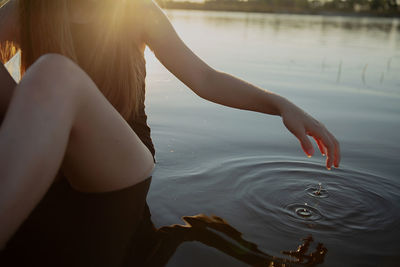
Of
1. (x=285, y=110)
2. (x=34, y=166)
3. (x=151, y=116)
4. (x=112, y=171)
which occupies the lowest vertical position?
(x=151, y=116)

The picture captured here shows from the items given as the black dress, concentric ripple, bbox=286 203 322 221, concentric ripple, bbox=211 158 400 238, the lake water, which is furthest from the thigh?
concentric ripple, bbox=286 203 322 221

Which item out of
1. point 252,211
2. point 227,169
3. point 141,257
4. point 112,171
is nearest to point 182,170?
point 227,169

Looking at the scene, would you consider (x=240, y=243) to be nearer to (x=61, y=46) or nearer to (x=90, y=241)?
(x=90, y=241)

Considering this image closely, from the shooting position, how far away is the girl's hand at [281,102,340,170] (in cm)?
166

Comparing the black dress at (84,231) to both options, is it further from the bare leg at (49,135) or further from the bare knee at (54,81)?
the bare knee at (54,81)

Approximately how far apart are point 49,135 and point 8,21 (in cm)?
120

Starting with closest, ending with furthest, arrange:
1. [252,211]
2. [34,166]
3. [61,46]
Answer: [34,166]
[61,46]
[252,211]

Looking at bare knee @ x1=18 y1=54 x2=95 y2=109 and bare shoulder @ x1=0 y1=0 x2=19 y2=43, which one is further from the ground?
bare shoulder @ x1=0 y1=0 x2=19 y2=43

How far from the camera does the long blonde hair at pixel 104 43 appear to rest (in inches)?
75.7

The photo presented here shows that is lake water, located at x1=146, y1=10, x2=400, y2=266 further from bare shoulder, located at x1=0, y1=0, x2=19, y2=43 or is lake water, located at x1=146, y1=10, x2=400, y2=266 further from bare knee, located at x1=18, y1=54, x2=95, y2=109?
bare shoulder, located at x1=0, y1=0, x2=19, y2=43

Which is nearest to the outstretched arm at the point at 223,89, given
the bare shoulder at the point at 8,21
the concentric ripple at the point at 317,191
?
the concentric ripple at the point at 317,191

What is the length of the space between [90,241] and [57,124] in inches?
25.2

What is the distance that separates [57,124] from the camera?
54.9 inches

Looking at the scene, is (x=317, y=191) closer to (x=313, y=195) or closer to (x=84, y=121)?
(x=313, y=195)
